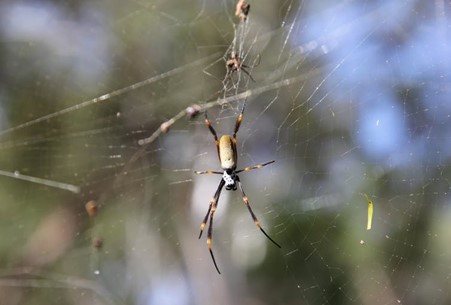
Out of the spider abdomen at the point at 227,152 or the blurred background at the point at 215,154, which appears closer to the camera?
the spider abdomen at the point at 227,152

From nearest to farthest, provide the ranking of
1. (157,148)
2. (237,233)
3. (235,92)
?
(235,92) < (237,233) < (157,148)

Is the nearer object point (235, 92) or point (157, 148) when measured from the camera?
point (235, 92)

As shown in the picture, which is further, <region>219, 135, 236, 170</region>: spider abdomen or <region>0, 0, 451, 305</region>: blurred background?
<region>0, 0, 451, 305</region>: blurred background

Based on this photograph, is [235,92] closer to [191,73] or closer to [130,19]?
[191,73]

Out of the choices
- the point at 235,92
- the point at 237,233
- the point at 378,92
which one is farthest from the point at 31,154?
the point at 378,92
